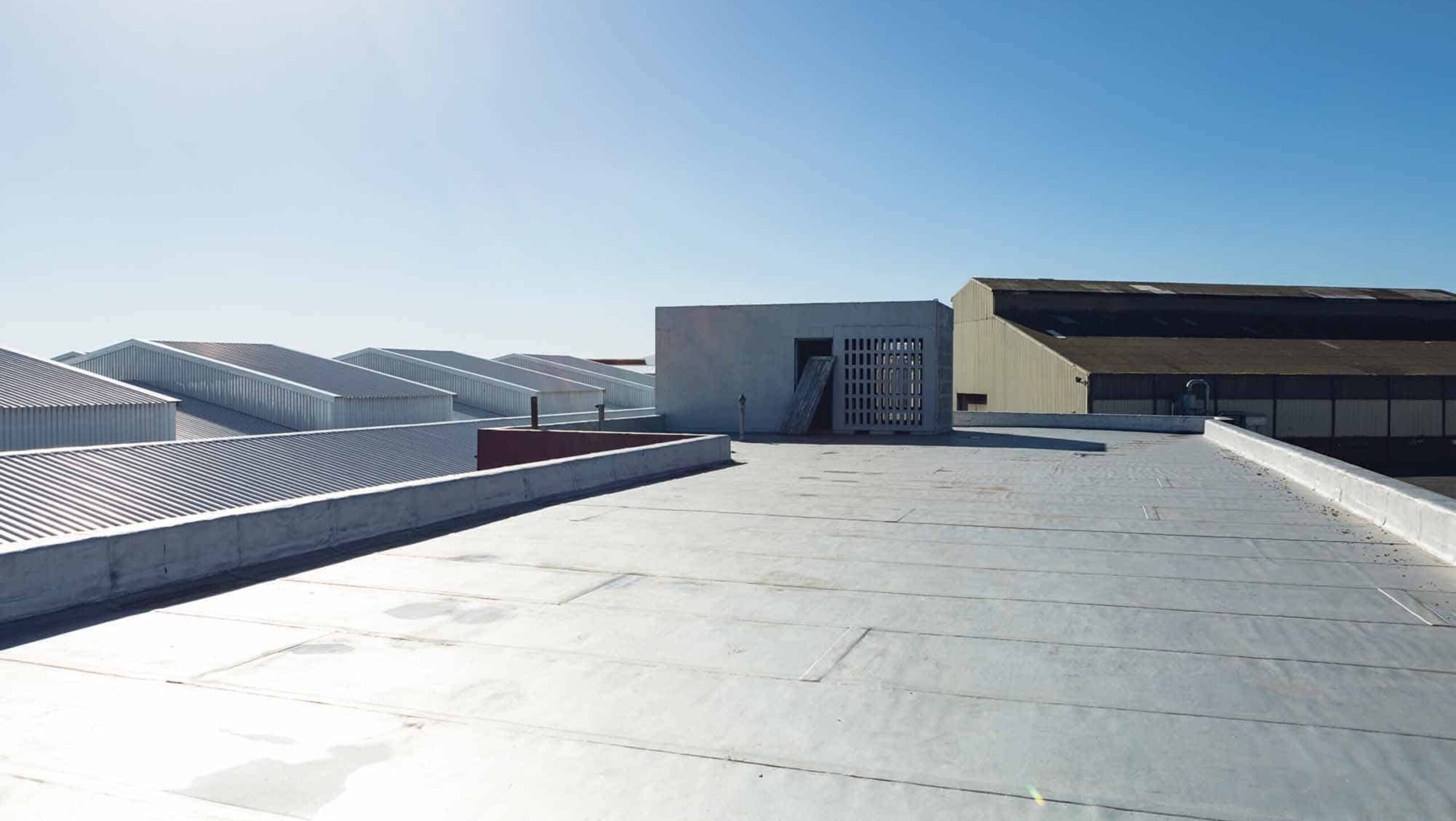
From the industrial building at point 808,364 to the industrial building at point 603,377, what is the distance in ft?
102

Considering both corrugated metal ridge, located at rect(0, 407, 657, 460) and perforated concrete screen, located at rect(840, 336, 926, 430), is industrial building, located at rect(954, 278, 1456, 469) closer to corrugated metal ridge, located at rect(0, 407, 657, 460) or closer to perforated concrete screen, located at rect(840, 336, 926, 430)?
perforated concrete screen, located at rect(840, 336, 926, 430)

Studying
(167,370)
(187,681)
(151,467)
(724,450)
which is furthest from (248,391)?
(187,681)

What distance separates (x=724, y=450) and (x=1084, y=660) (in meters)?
14.7

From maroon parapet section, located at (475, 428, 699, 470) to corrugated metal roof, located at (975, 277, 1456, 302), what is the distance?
4176cm

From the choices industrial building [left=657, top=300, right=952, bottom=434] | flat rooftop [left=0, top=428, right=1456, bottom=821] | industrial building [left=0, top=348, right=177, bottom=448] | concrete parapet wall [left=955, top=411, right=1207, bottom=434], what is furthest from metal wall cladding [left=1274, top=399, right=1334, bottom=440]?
industrial building [left=0, top=348, right=177, bottom=448]

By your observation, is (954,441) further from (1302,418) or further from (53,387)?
(53,387)

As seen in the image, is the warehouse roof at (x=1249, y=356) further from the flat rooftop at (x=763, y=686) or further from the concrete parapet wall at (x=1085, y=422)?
the flat rooftop at (x=763, y=686)

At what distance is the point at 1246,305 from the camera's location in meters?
62.8

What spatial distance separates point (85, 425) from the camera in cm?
3375

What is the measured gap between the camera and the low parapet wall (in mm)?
7316

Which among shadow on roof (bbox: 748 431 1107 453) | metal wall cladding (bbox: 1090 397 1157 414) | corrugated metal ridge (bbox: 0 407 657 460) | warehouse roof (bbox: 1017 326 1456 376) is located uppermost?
warehouse roof (bbox: 1017 326 1456 376)

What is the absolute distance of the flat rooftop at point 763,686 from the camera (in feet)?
14.3

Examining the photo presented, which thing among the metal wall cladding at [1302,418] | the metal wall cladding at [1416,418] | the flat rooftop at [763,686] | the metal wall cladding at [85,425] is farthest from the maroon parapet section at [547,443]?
the metal wall cladding at [1416,418]

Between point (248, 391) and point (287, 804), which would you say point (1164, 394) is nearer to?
point (248, 391)
